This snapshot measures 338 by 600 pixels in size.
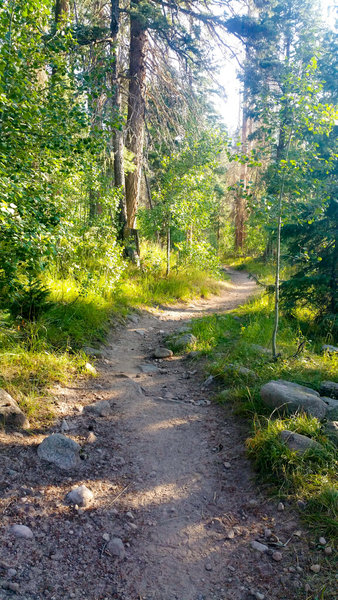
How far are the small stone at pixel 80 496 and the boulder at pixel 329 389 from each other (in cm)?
305

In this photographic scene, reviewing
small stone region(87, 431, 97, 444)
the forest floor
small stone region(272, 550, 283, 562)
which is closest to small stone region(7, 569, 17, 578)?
the forest floor

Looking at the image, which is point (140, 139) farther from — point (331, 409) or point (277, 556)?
point (277, 556)

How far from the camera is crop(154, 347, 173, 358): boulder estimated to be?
645cm

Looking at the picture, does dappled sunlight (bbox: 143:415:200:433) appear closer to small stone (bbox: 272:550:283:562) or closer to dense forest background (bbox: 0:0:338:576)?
dense forest background (bbox: 0:0:338:576)

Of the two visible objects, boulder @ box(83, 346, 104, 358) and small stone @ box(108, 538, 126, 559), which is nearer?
small stone @ box(108, 538, 126, 559)

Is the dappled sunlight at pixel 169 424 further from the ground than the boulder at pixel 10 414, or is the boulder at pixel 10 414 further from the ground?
the boulder at pixel 10 414

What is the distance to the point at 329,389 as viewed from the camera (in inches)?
177

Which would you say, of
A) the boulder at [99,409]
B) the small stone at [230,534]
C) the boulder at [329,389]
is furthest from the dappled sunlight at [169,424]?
the boulder at [329,389]

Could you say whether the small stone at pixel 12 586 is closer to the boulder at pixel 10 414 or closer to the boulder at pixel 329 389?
the boulder at pixel 10 414

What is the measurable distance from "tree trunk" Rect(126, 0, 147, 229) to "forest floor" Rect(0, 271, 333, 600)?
825cm

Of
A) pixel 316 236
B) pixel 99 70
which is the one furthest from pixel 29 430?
pixel 316 236

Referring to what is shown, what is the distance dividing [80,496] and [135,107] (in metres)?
11.0

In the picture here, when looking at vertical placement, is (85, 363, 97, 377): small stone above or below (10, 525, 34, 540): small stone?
above

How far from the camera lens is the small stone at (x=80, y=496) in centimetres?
289
